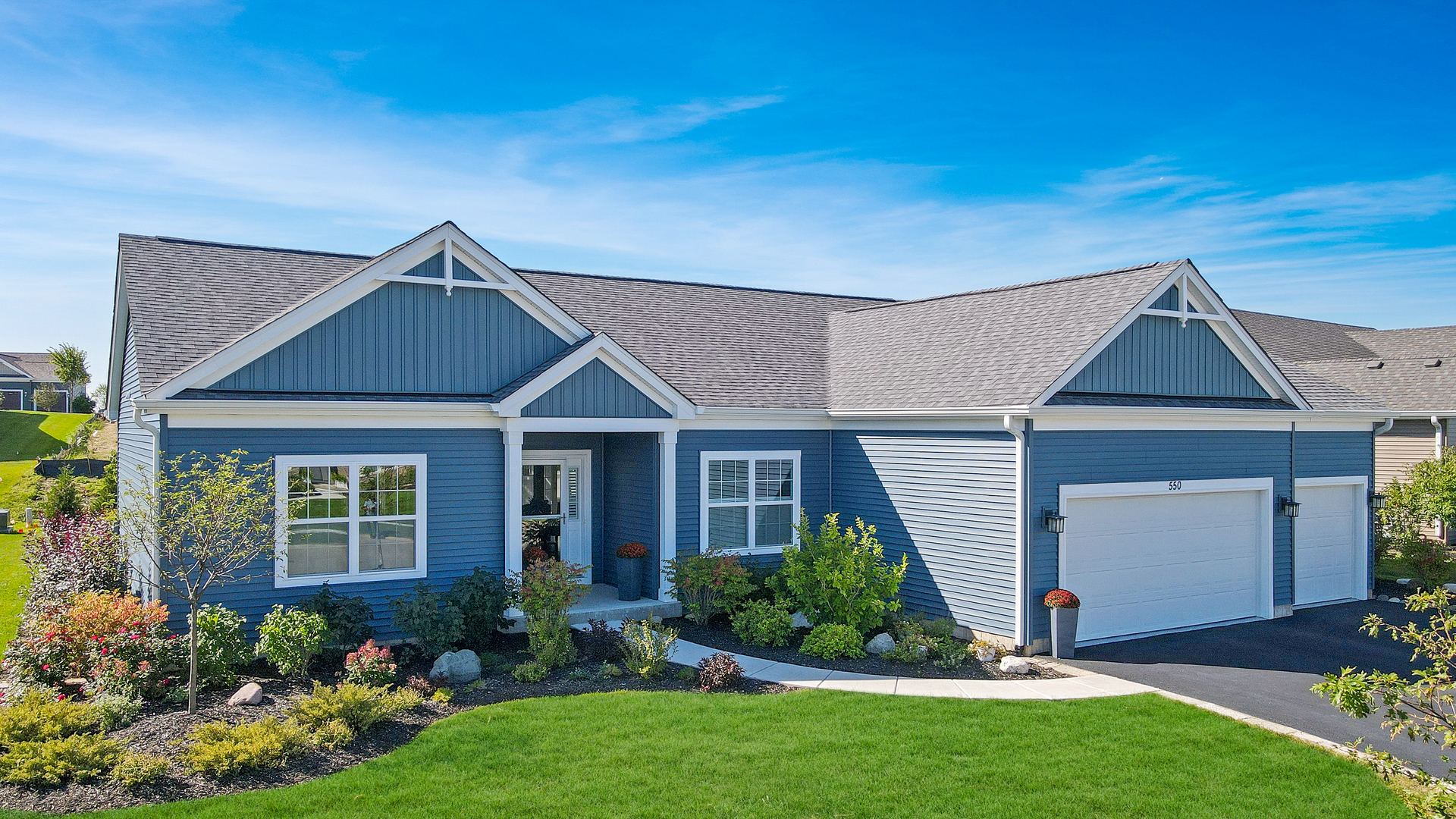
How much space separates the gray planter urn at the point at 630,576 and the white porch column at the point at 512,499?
1.90 meters

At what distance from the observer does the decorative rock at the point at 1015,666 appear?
12102mm

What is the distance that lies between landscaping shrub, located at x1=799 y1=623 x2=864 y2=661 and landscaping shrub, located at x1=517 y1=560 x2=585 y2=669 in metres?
3.25

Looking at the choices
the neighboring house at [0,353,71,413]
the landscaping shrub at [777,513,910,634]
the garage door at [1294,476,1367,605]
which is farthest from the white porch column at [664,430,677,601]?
the neighboring house at [0,353,71,413]

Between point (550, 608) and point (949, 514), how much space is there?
6.22 metres

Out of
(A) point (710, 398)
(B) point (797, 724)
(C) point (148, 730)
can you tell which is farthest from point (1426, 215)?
(C) point (148, 730)

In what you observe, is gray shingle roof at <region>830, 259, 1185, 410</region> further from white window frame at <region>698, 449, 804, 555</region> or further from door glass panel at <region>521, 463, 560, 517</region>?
door glass panel at <region>521, 463, 560, 517</region>

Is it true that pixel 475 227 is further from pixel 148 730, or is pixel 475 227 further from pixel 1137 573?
pixel 1137 573

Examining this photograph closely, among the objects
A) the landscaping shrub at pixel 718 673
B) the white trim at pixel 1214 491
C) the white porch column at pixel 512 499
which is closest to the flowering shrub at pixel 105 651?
the white porch column at pixel 512 499

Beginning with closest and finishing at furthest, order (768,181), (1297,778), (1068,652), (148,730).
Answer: (1297,778) → (148,730) → (1068,652) → (768,181)

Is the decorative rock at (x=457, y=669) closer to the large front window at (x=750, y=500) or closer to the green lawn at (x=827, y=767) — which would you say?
the green lawn at (x=827, y=767)

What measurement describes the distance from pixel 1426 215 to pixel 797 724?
24.2 m

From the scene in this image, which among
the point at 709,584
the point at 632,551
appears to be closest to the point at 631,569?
the point at 632,551

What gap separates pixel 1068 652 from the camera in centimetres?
1297

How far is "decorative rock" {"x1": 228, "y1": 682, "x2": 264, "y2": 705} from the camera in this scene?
10117mm
